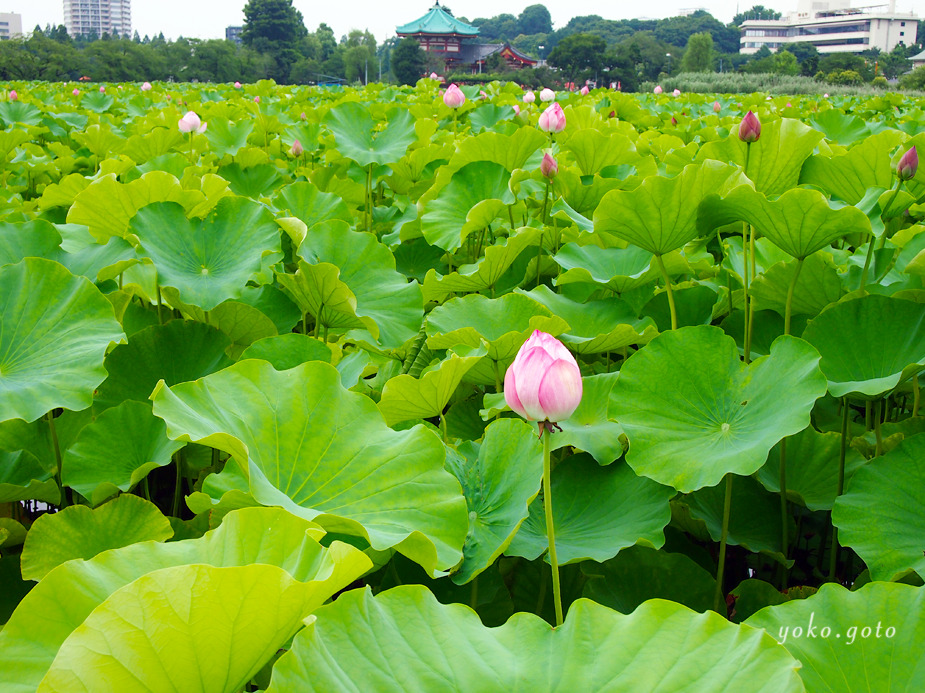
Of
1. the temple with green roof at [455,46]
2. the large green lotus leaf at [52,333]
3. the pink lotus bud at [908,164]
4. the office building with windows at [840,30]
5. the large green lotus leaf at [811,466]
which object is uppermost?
the office building with windows at [840,30]

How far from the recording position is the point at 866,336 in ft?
3.04

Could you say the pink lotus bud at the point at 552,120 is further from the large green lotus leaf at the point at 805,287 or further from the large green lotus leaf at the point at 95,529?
the large green lotus leaf at the point at 95,529

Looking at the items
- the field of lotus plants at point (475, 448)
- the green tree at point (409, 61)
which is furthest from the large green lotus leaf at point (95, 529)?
the green tree at point (409, 61)

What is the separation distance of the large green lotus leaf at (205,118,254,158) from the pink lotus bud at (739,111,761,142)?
1773mm

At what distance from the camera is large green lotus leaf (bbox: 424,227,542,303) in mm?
1296

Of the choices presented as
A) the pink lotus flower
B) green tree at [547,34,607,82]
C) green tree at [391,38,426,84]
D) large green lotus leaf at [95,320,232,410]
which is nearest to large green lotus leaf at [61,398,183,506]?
large green lotus leaf at [95,320,232,410]

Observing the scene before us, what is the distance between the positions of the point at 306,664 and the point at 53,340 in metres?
0.64

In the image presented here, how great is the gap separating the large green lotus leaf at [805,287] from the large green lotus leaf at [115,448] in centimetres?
79

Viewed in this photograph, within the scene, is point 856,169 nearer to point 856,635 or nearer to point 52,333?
point 856,635

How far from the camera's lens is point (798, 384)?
79cm

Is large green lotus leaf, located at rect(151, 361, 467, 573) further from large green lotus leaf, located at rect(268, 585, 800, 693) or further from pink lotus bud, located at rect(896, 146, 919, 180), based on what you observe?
pink lotus bud, located at rect(896, 146, 919, 180)

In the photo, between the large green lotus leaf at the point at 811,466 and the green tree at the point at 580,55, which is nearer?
the large green lotus leaf at the point at 811,466

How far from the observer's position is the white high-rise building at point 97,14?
105m

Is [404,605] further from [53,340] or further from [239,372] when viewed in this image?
[53,340]
